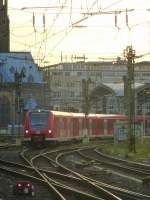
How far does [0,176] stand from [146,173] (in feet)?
17.1

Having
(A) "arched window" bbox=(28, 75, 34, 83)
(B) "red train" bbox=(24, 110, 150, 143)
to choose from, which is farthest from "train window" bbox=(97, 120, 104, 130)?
(A) "arched window" bbox=(28, 75, 34, 83)

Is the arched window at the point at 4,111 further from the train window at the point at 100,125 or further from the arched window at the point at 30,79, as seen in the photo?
the train window at the point at 100,125

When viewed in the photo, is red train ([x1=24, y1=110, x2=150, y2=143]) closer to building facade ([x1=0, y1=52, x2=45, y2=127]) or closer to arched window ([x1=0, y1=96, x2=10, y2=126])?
building facade ([x1=0, y1=52, x2=45, y2=127])

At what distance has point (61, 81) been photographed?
13712cm

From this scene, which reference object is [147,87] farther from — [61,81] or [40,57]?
[61,81]

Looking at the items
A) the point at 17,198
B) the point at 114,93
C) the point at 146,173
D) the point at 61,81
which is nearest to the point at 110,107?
the point at 114,93

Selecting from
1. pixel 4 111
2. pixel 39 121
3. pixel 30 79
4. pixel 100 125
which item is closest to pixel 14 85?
pixel 4 111

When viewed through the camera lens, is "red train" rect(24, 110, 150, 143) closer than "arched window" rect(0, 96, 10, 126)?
Yes

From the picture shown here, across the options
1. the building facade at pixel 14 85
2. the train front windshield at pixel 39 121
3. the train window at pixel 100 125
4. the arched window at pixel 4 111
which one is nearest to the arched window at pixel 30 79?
the building facade at pixel 14 85

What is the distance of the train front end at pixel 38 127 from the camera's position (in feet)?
148

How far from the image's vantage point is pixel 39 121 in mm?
45625

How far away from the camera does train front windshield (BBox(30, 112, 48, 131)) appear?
1785 inches

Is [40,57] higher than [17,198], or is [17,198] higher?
[40,57]

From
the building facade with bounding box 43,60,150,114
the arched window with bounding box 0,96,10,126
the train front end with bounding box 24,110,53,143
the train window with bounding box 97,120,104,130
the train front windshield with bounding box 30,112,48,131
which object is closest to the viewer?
the train front end with bounding box 24,110,53,143
